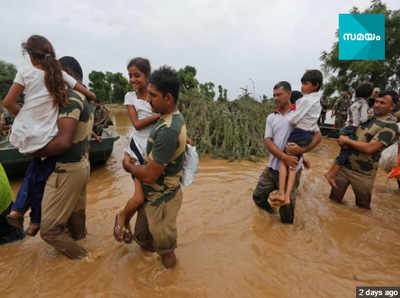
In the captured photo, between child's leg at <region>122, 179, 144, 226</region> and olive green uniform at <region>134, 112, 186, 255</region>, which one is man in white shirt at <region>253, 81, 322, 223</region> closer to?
olive green uniform at <region>134, 112, 186, 255</region>

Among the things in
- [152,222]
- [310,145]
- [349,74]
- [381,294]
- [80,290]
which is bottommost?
[381,294]

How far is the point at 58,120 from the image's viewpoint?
6.15 ft

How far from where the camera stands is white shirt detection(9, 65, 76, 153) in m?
1.78

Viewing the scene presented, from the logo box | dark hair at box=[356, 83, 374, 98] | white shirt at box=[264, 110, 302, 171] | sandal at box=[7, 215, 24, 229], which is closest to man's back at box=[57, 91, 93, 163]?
sandal at box=[7, 215, 24, 229]

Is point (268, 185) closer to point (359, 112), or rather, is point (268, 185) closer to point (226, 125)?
point (359, 112)

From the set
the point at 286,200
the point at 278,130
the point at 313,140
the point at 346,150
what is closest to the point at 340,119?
the point at 346,150

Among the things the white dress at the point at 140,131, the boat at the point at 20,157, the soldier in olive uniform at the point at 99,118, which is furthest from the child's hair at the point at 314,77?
the soldier in olive uniform at the point at 99,118

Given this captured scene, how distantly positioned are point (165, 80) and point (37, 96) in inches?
43.2

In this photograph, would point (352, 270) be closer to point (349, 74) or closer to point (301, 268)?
point (301, 268)

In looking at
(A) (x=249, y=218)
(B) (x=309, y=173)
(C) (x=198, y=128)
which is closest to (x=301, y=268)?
(A) (x=249, y=218)

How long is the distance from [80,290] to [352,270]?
2.58 metres

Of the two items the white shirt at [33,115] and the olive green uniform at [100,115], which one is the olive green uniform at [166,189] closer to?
the white shirt at [33,115]

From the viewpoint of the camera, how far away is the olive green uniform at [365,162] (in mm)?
3051

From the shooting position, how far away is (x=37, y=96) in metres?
1.79
